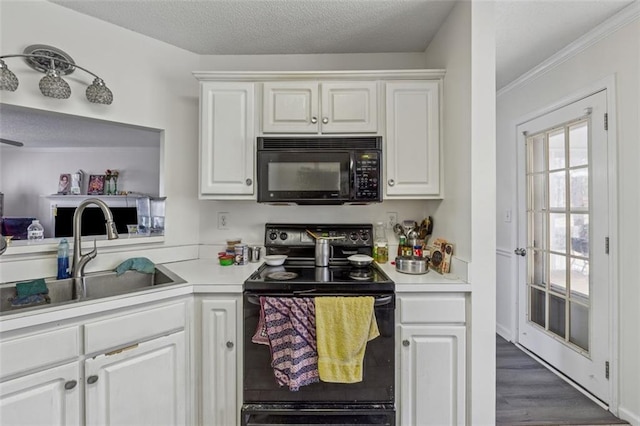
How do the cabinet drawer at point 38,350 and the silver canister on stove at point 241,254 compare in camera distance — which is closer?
the cabinet drawer at point 38,350

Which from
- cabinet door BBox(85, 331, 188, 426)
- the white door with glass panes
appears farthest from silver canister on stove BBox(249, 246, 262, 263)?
the white door with glass panes

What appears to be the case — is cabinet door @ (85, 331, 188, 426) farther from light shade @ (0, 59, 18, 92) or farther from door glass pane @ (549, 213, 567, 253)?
door glass pane @ (549, 213, 567, 253)

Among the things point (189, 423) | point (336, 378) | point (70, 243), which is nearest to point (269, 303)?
point (336, 378)

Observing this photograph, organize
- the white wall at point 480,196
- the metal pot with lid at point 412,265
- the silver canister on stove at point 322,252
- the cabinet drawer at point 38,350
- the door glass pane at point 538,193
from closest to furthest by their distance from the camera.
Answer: the cabinet drawer at point 38,350 → the white wall at point 480,196 → the metal pot with lid at point 412,265 → the silver canister on stove at point 322,252 → the door glass pane at point 538,193

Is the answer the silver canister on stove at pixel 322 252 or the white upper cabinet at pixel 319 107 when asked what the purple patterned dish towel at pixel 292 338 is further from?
the white upper cabinet at pixel 319 107

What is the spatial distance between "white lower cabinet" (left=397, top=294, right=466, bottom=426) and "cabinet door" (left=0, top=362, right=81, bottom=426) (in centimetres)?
146

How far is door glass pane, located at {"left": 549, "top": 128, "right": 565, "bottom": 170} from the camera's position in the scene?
2172mm

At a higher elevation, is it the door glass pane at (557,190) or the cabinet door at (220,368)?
the door glass pane at (557,190)

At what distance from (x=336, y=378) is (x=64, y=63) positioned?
2.25m

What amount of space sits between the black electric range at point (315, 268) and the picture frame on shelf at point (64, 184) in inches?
163

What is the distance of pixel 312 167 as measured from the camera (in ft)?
5.82

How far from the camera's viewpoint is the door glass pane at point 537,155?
7.77 feet

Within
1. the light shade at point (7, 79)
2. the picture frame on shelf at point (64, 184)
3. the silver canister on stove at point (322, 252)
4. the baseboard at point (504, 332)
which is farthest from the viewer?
the picture frame on shelf at point (64, 184)

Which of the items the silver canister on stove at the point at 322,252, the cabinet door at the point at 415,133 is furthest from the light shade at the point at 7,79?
the cabinet door at the point at 415,133
